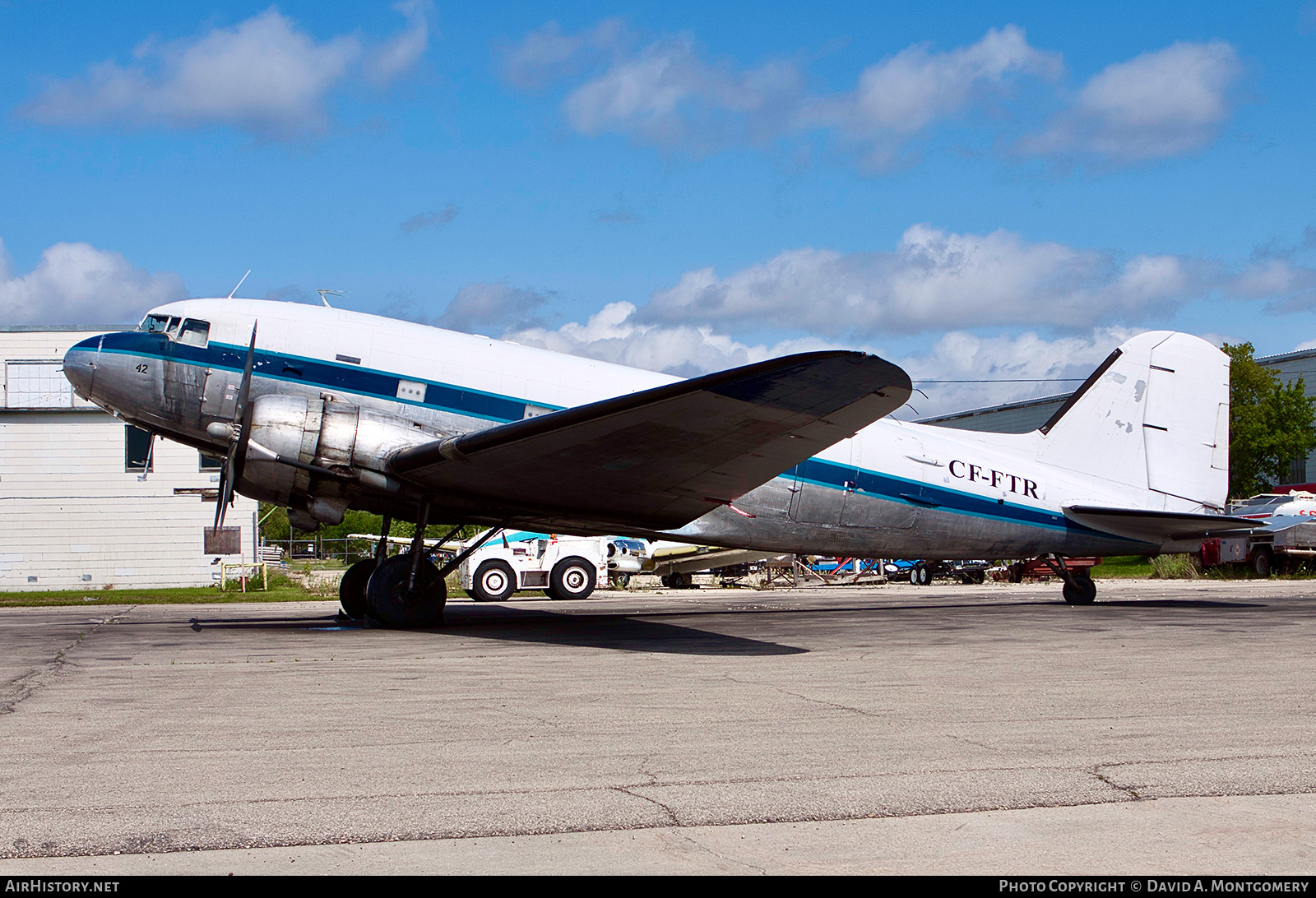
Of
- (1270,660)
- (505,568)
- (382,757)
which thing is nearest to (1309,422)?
(505,568)

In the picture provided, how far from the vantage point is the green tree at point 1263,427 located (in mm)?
51750

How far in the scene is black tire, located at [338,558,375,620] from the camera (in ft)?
52.5

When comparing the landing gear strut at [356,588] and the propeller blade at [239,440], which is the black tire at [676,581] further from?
the propeller blade at [239,440]

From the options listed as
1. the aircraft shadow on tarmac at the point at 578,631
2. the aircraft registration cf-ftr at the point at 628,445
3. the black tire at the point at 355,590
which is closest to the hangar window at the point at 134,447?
the aircraft shadow on tarmac at the point at 578,631

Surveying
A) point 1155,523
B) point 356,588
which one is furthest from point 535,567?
point 1155,523

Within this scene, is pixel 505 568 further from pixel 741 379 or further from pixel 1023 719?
pixel 1023 719

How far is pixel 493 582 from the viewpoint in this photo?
2623cm

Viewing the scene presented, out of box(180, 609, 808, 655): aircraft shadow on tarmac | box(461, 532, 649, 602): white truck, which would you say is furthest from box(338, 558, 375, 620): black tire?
box(461, 532, 649, 602): white truck

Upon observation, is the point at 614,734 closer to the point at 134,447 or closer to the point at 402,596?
the point at 402,596

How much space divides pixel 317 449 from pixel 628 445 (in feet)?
13.8

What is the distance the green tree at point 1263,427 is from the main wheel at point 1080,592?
38406mm

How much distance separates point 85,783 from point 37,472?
122ft

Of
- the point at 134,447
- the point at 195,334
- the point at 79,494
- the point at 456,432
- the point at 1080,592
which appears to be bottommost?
the point at 1080,592

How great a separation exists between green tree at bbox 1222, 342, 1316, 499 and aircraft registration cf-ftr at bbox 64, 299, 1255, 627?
128 feet
